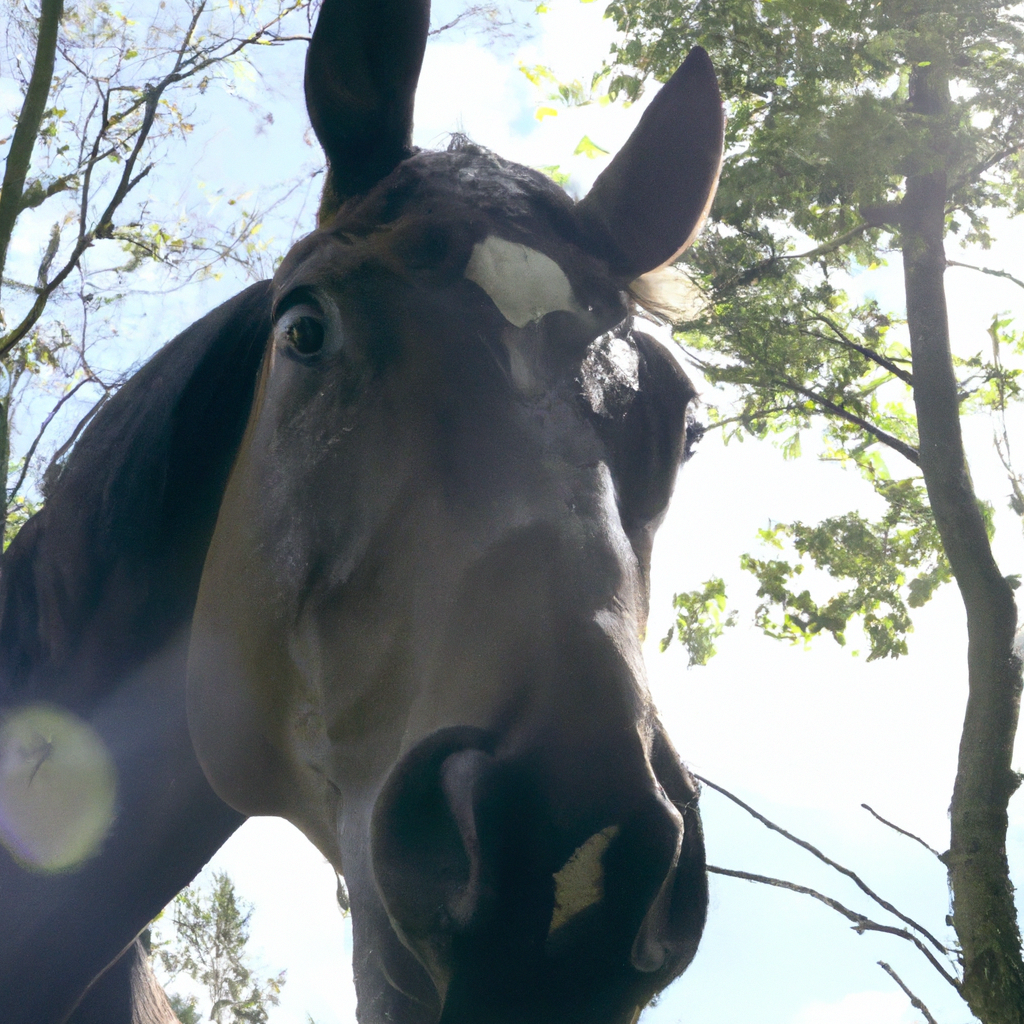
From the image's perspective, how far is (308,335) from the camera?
176 centimetres

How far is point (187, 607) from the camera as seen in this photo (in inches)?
83.8

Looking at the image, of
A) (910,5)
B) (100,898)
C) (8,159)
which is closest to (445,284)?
(100,898)

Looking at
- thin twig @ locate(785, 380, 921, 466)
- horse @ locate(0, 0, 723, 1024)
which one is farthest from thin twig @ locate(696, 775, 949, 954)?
thin twig @ locate(785, 380, 921, 466)

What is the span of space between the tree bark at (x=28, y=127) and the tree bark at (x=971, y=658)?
18.1 ft

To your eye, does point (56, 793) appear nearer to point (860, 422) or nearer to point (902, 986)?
point (902, 986)

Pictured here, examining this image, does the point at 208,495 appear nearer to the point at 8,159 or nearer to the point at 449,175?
the point at 449,175

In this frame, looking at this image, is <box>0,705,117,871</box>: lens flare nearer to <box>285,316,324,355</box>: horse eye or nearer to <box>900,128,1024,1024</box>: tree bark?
<box>285,316,324,355</box>: horse eye

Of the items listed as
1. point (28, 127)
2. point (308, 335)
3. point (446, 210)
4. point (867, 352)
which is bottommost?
point (308, 335)

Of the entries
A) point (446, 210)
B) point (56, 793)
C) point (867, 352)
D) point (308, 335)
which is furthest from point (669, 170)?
point (867, 352)

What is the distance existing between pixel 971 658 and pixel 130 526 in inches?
218

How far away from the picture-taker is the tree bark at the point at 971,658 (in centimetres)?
469

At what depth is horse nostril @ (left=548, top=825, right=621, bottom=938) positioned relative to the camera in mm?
1033

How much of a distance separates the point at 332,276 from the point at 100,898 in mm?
1540

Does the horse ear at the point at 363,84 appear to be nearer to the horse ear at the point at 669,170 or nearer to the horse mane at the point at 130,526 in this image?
the horse mane at the point at 130,526
